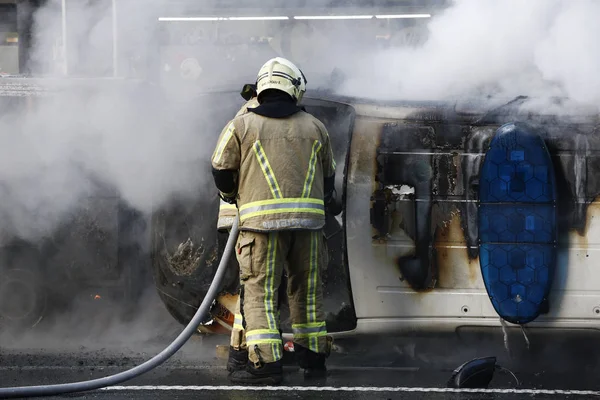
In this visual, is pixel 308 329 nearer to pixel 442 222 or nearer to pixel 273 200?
pixel 273 200

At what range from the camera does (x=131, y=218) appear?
249 inches

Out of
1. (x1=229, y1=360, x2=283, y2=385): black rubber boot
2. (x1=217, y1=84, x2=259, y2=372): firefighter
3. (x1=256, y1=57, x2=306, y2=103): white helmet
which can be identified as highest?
(x1=256, y1=57, x2=306, y2=103): white helmet

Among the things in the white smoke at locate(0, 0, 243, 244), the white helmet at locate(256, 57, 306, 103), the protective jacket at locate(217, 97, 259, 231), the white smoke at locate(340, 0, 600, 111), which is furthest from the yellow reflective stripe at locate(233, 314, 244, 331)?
the white smoke at locate(340, 0, 600, 111)

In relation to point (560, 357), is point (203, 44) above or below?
above

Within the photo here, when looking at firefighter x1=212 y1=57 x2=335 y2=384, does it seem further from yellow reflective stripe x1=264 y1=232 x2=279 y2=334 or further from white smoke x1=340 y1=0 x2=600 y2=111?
white smoke x1=340 y1=0 x2=600 y2=111

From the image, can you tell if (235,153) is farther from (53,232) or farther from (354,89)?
(53,232)

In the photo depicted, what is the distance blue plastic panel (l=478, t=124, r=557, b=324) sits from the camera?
206 inches

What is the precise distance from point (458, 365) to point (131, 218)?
7.81 feet

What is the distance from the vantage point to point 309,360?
16.6 ft

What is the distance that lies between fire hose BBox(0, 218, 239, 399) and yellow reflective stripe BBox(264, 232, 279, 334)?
25 cm

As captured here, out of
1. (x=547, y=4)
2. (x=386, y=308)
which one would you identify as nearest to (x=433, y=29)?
(x=547, y=4)

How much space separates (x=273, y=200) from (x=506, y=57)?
1.92m

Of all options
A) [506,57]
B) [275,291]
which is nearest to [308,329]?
[275,291]

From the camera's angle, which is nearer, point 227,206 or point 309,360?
point 309,360
